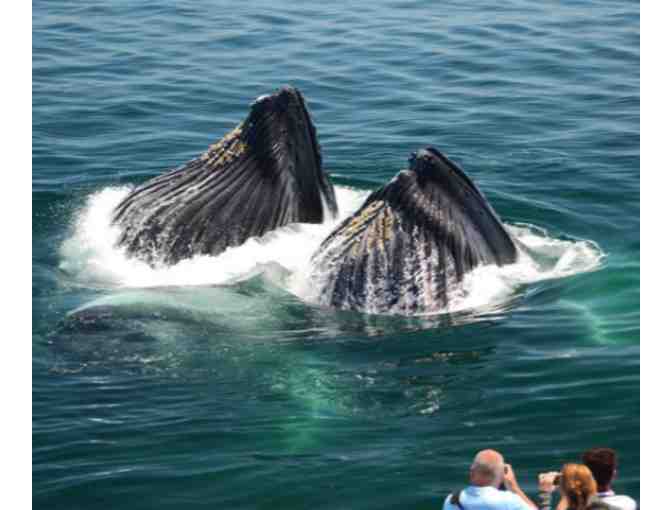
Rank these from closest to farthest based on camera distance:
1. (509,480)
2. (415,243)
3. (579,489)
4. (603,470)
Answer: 1. (579,489)
2. (603,470)
3. (509,480)
4. (415,243)

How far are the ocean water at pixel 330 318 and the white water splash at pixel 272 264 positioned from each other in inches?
1.5

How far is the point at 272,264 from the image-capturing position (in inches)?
729

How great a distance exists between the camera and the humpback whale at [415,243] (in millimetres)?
17031

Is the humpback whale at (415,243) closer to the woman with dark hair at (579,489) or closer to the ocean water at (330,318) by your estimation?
the ocean water at (330,318)

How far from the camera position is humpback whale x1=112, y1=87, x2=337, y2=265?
18531mm

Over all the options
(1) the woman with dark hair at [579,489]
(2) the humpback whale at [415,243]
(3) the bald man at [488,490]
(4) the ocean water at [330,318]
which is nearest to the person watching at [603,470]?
(1) the woman with dark hair at [579,489]

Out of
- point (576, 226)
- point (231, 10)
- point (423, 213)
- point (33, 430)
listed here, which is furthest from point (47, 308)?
point (231, 10)

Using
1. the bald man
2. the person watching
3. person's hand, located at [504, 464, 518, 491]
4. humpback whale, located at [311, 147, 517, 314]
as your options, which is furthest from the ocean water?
the person watching

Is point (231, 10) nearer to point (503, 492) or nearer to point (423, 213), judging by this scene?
point (423, 213)

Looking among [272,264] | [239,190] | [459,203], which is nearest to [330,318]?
[272,264]

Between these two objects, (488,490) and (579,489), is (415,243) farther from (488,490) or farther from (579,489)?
(579,489)

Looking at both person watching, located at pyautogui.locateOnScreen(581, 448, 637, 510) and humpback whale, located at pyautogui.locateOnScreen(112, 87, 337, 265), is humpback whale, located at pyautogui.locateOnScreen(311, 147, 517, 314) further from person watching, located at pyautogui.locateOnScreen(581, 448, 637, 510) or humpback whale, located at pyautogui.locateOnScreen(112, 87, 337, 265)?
person watching, located at pyautogui.locateOnScreen(581, 448, 637, 510)

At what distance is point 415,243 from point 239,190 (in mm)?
3057

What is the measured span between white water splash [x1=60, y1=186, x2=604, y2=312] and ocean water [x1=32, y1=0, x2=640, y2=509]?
4 centimetres
